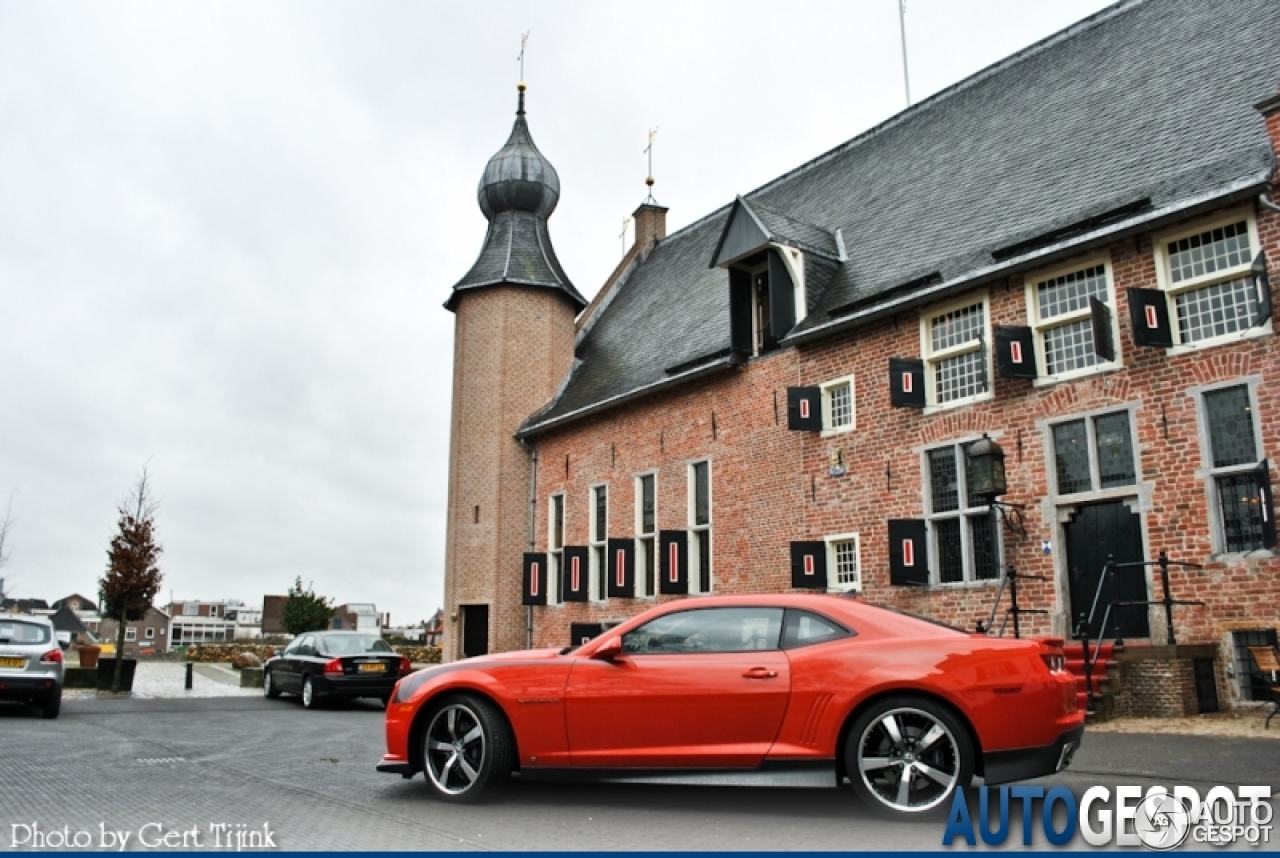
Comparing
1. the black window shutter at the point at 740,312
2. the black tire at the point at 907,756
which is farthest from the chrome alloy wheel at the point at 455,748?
the black window shutter at the point at 740,312

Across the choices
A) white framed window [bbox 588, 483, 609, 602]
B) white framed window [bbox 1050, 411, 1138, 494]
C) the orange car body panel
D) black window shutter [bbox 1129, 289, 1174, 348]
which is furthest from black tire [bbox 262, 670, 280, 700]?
black window shutter [bbox 1129, 289, 1174, 348]

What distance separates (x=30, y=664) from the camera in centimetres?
1334

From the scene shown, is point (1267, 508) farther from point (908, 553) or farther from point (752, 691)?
point (752, 691)

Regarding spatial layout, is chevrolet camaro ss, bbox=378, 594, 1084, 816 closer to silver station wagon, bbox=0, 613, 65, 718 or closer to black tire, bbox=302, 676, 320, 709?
silver station wagon, bbox=0, 613, 65, 718

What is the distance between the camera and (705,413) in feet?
63.3

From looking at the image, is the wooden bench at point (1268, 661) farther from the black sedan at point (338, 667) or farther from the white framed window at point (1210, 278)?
the black sedan at point (338, 667)

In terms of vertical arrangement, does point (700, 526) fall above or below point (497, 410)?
below

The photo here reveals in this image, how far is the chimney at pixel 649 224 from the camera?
30156 millimetres

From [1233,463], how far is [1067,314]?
273 cm

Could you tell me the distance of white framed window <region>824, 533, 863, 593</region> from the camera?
15.6 meters

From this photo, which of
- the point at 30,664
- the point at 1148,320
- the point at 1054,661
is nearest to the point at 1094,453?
the point at 1148,320

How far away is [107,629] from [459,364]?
10571cm

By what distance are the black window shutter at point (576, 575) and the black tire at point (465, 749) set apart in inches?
625

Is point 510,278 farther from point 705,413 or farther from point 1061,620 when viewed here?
point 1061,620
